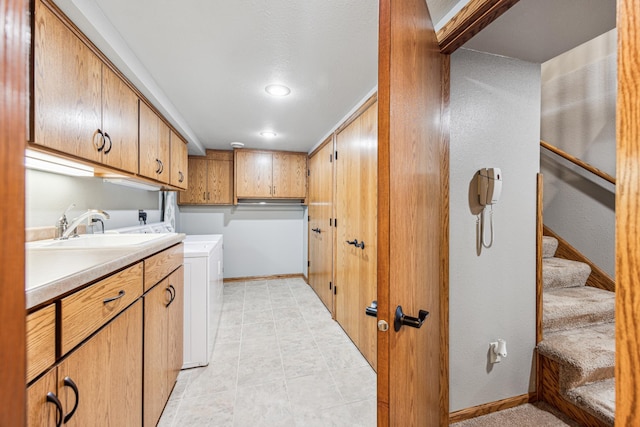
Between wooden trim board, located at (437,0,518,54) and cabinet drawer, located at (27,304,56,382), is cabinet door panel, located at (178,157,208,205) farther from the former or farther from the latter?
wooden trim board, located at (437,0,518,54)

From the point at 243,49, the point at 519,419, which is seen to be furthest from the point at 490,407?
the point at 243,49

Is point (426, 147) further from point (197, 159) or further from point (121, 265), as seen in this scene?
point (197, 159)

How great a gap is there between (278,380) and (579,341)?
6.56 feet

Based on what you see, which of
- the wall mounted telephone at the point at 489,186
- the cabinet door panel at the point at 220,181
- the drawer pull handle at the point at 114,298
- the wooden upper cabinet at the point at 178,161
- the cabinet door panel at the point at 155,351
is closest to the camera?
the drawer pull handle at the point at 114,298

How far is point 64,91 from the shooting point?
3.72 feet

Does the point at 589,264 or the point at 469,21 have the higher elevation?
the point at 469,21

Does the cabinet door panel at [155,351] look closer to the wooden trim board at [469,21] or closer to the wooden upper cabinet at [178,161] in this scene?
the wooden upper cabinet at [178,161]

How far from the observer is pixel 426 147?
100 centimetres

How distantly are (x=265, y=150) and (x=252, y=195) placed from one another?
2.52 feet

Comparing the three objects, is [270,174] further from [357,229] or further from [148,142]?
[357,229]

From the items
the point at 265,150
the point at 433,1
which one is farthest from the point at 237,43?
the point at 265,150

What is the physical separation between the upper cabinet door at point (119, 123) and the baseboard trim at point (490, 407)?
2517 mm

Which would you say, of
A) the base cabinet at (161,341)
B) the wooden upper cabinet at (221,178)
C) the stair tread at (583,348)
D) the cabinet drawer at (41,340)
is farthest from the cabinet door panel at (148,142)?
the stair tread at (583,348)

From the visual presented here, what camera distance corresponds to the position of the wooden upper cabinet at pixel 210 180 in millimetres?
4016
